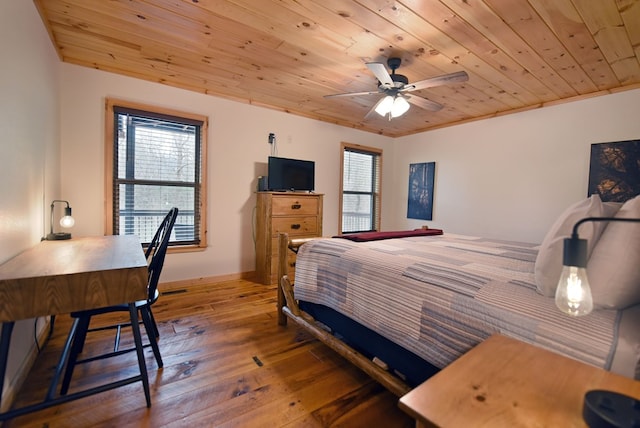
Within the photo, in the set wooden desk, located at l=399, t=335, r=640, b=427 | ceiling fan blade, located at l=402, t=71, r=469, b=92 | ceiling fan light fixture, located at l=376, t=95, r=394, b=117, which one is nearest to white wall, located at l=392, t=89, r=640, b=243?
ceiling fan blade, located at l=402, t=71, r=469, b=92

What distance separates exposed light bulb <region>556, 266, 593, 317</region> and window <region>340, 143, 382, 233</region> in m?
4.11

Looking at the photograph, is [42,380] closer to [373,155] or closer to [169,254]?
[169,254]

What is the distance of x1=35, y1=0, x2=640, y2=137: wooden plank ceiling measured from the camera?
1.90m

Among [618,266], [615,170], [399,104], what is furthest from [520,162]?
[618,266]

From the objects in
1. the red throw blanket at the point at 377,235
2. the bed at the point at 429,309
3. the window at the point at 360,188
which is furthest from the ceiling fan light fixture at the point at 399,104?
the window at the point at 360,188

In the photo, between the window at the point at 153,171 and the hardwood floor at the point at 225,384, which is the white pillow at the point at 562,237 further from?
the window at the point at 153,171

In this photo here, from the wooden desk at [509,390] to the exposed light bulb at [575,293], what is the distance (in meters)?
0.19

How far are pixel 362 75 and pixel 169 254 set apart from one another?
9.29 feet

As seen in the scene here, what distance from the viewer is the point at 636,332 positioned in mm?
842

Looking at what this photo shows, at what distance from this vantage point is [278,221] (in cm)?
354

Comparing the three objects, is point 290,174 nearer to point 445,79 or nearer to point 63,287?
point 445,79

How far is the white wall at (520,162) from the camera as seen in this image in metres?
3.12

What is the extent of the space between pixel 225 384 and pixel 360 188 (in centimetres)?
389

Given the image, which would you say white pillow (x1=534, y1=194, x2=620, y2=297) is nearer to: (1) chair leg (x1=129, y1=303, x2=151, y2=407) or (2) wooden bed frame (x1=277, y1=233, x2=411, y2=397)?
(2) wooden bed frame (x1=277, y1=233, x2=411, y2=397)
